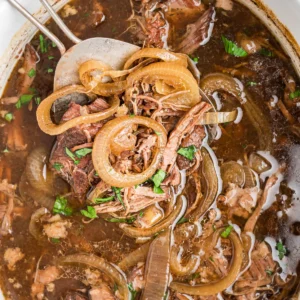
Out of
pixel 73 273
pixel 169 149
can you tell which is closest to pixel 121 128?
pixel 169 149

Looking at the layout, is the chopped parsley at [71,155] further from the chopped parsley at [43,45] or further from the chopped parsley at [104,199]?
the chopped parsley at [43,45]

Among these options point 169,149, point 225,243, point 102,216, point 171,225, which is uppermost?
point 169,149

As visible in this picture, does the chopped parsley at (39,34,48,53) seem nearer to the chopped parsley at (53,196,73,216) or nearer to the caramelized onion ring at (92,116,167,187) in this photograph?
the caramelized onion ring at (92,116,167,187)

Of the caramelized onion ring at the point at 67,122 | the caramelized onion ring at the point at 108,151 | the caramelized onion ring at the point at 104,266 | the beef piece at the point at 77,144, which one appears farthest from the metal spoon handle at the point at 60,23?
the caramelized onion ring at the point at 104,266

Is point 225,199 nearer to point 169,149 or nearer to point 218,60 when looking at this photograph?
point 169,149

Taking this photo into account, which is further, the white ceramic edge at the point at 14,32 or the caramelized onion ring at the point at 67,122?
the white ceramic edge at the point at 14,32
